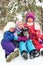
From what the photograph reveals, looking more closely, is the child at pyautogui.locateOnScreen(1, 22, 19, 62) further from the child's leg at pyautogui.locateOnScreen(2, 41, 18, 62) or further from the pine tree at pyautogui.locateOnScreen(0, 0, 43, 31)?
the pine tree at pyautogui.locateOnScreen(0, 0, 43, 31)

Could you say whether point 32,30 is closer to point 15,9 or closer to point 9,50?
point 9,50

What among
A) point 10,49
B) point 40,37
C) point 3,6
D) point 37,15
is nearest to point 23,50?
point 10,49

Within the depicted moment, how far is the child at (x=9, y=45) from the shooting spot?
172 cm

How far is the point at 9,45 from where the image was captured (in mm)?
1812

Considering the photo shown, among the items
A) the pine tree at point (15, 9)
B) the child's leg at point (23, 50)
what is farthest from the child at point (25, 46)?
the pine tree at point (15, 9)

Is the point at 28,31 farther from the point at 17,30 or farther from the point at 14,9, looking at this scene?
the point at 14,9

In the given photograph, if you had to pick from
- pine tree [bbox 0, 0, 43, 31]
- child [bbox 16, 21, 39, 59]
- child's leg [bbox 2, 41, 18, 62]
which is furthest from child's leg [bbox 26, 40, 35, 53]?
pine tree [bbox 0, 0, 43, 31]

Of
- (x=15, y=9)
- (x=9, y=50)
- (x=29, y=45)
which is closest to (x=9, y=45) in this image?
(x=9, y=50)

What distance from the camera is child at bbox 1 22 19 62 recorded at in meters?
1.72

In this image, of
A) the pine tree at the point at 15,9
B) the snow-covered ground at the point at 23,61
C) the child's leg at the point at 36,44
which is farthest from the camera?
the pine tree at the point at 15,9

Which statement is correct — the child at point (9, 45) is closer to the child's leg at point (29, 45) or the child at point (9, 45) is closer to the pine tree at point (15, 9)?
the child's leg at point (29, 45)

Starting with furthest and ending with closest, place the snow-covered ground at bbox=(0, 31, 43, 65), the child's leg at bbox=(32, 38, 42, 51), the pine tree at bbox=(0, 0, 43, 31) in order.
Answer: the pine tree at bbox=(0, 0, 43, 31) < the child's leg at bbox=(32, 38, 42, 51) < the snow-covered ground at bbox=(0, 31, 43, 65)

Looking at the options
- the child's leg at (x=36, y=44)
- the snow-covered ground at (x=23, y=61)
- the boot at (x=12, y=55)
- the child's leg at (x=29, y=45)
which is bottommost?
the snow-covered ground at (x=23, y=61)

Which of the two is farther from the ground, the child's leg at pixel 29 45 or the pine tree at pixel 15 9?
the pine tree at pixel 15 9
